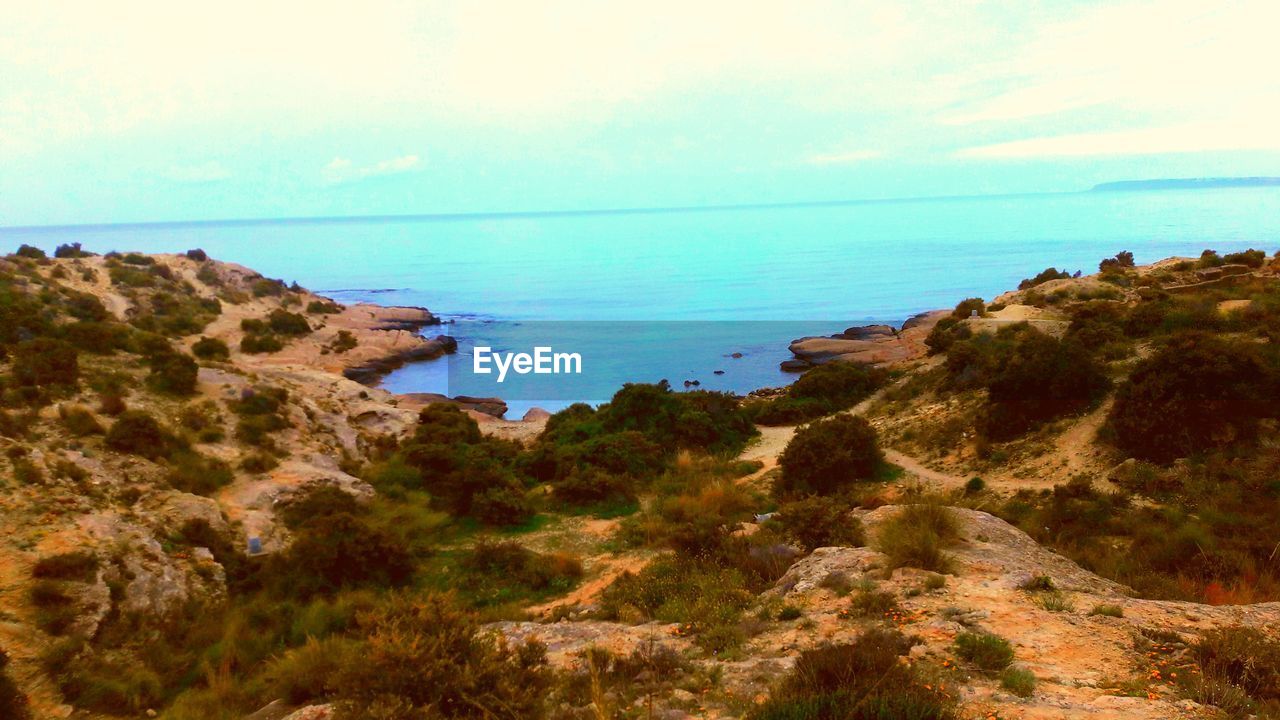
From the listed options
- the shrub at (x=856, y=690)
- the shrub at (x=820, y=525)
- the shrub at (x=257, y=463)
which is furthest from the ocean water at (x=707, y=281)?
the shrub at (x=856, y=690)

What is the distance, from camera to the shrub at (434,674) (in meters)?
5.12

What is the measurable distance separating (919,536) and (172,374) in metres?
20.2

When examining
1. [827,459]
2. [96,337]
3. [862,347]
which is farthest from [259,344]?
[862,347]

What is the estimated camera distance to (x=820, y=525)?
10930 mm

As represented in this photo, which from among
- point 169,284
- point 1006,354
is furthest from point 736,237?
point 1006,354

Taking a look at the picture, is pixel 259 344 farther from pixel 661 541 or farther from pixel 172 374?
pixel 661 541

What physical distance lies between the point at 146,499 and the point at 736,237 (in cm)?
18134

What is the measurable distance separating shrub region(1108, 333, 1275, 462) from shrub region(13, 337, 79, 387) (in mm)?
25597

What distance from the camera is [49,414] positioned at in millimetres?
14938

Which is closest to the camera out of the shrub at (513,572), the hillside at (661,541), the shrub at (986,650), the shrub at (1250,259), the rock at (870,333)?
the hillside at (661,541)

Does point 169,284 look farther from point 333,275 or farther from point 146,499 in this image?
point 333,275

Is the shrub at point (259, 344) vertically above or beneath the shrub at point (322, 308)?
beneath

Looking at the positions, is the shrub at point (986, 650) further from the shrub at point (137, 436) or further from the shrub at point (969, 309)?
the shrub at point (969, 309)

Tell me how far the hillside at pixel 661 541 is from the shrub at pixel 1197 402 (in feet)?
0.21
